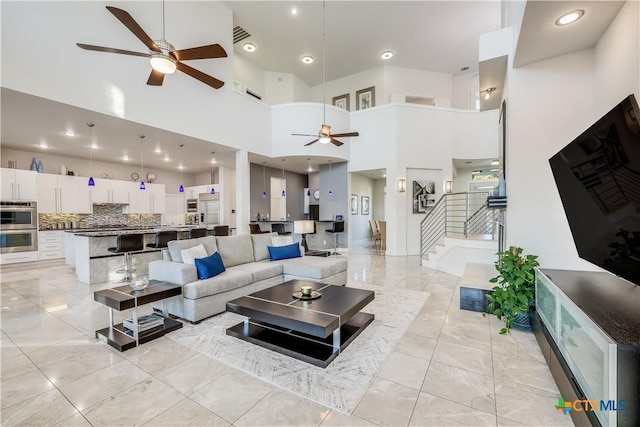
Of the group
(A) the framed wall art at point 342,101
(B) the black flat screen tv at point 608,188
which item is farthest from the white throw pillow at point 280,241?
(A) the framed wall art at point 342,101

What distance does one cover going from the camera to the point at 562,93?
10.4ft

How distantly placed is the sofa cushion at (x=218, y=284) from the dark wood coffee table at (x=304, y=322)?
1.93 ft

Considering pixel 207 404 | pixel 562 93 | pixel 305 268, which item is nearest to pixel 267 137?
pixel 305 268

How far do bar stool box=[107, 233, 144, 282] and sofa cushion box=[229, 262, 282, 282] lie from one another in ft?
8.73

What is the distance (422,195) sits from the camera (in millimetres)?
8336

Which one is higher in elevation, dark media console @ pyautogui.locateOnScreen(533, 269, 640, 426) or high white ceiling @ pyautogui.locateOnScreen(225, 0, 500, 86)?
high white ceiling @ pyautogui.locateOnScreen(225, 0, 500, 86)

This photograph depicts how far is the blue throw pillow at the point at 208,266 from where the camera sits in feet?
11.0

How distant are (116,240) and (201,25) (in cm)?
490

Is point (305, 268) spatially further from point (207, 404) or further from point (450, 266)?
point (450, 266)

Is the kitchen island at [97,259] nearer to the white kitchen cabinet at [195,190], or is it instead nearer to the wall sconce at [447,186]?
the white kitchen cabinet at [195,190]

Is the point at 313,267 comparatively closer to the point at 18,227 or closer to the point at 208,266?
the point at 208,266

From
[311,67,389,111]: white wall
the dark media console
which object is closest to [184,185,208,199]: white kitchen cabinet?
[311,67,389,111]: white wall

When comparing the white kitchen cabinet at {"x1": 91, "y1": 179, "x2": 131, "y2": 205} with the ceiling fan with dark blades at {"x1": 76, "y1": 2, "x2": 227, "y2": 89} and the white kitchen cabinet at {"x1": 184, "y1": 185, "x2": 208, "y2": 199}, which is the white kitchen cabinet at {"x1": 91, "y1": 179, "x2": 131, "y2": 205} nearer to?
the white kitchen cabinet at {"x1": 184, "y1": 185, "x2": 208, "y2": 199}

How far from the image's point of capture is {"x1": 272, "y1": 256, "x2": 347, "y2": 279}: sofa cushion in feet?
13.3
